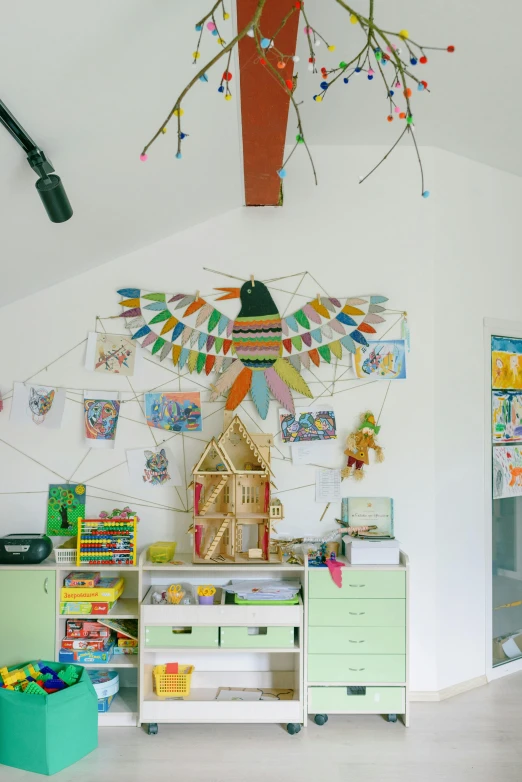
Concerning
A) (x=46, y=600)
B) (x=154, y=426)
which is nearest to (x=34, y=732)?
(x=46, y=600)

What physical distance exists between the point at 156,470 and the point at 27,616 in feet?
2.73

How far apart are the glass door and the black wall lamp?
2357 millimetres

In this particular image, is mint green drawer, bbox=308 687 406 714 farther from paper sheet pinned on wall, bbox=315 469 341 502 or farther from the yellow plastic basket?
paper sheet pinned on wall, bbox=315 469 341 502

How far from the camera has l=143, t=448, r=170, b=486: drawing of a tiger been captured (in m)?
3.12

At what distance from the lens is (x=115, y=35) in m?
1.63

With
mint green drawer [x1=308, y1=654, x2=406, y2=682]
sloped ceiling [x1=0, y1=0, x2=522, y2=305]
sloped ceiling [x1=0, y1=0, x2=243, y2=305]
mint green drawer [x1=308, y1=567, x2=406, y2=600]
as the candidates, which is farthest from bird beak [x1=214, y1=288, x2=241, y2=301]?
mint green drawer [x1=308, y1=654, x2=406, y2=682]

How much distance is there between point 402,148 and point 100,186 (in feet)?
5.27

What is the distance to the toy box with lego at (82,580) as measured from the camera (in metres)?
2.86

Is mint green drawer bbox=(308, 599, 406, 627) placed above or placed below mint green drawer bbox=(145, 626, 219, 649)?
above

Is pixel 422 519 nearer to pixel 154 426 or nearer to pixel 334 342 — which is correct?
pixel 334 342

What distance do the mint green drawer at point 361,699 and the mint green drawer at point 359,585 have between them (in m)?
0.40

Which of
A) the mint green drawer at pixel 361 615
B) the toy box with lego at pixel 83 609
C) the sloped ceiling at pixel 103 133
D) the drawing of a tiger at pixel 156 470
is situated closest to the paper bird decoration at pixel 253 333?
the sloped ceiling at pixel 103 133

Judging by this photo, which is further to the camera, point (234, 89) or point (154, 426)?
point (154, 426)

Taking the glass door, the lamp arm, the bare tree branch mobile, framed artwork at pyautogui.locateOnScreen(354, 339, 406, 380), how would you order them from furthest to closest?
1. the glass door
2. framed artwork at pyautogui.locateOnScreen(354, 339, 406, 380)
3. the lamp arm
4. the bare tree branch mobile
